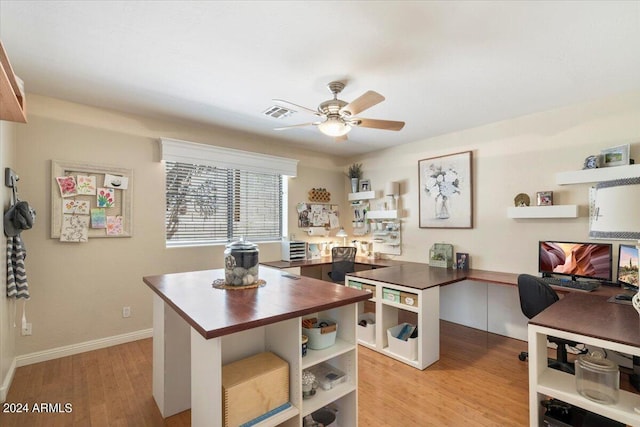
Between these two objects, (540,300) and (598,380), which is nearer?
(598,380)

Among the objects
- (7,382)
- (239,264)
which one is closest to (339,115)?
(239,264)

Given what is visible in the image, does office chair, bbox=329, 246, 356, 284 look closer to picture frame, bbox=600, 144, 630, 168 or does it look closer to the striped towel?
picture frame, bbox=600, 144, 630, 168

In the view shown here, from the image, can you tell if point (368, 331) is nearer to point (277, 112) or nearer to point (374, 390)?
point (374, 390)

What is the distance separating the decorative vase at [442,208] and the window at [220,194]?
83.5 inches

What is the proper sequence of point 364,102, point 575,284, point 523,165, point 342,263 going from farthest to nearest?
1. point 342,263
2. point 523,165
3. point 575,284
4. point 364,102

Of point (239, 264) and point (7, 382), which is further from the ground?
point (239, 264)

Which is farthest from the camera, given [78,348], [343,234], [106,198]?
[343,234]

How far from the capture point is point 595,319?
173cm

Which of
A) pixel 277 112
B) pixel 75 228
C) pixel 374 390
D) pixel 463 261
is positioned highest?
pixel 277 112

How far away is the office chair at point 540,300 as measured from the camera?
2.35m

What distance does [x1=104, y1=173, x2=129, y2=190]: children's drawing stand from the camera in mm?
3074

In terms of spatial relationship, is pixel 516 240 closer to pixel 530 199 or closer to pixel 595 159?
pixel 530 199

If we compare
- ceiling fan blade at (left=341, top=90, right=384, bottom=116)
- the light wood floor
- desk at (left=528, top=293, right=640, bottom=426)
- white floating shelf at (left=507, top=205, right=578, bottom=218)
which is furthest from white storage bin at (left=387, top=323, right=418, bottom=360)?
ceiling fan blade at (left=341, top=90, right=384, bottom=116)

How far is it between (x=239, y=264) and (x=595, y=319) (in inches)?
84.0
